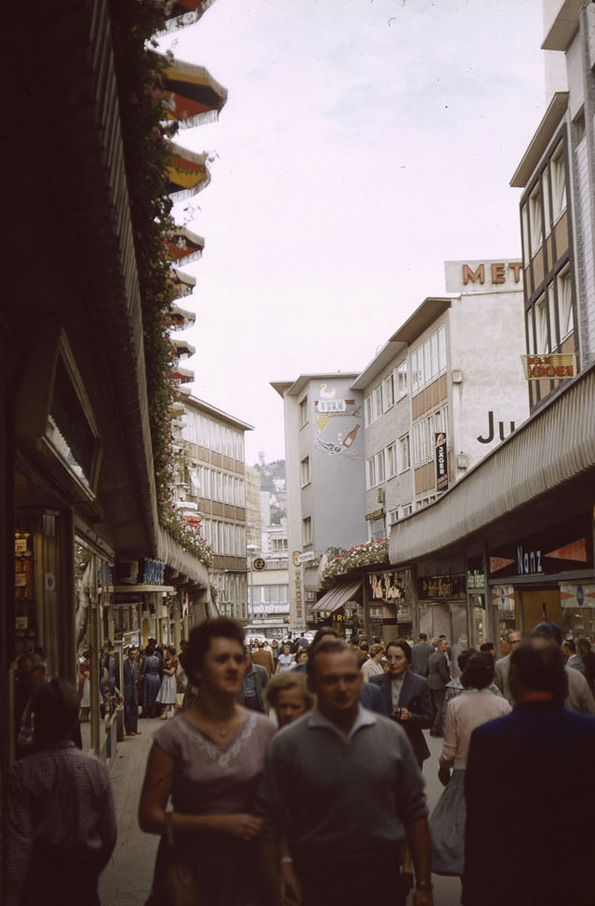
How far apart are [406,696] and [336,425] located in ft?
199

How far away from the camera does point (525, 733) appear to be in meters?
4.57

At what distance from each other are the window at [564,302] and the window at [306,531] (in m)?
44.1

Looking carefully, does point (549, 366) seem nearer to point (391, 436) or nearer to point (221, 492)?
point (391, 436)

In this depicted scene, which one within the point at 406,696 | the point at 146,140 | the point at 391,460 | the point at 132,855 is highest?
the point at 391,460

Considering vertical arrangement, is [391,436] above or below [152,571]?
above

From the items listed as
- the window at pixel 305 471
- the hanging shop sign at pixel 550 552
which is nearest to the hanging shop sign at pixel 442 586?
the hanging shop sign at pixel 550 552

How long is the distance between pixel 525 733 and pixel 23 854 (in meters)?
2.02

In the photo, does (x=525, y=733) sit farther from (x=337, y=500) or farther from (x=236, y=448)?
(x=236, y=448)

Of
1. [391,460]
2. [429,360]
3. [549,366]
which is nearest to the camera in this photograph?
[549,366]

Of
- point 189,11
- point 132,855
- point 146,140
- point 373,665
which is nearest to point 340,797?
point 146,140

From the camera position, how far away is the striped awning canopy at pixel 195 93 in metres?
15.7

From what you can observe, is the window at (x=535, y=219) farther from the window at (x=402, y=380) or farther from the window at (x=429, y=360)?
the window at (x=402, y=380)

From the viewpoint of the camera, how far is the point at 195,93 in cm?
1608

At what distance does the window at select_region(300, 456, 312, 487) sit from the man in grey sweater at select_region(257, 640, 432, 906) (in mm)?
69720
